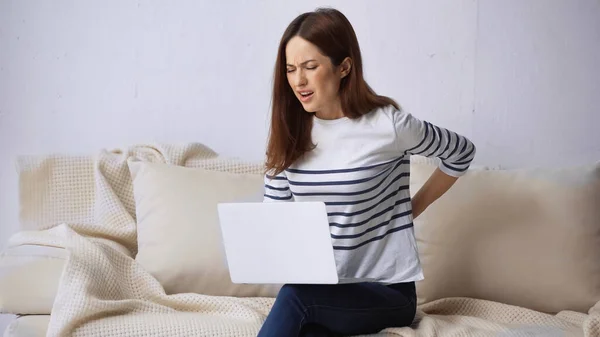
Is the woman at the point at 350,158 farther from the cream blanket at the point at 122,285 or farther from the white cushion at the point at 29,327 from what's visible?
the white cushion at the point at 29,327

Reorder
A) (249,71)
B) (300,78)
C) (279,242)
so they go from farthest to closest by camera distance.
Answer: (249,71) < (300,78) < (279,242)

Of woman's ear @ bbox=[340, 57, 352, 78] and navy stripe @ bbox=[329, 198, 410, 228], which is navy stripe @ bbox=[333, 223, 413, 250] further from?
woman's ear @ bbox=[340, 57, 352, 78]

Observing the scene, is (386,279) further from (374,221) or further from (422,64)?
(422,64)

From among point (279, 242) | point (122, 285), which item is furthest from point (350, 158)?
point (122, 285)

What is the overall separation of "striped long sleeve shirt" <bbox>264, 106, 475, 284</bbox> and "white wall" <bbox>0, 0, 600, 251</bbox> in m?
0.72

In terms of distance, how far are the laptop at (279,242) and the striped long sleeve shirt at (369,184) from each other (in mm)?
162

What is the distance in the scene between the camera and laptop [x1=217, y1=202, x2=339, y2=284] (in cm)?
151

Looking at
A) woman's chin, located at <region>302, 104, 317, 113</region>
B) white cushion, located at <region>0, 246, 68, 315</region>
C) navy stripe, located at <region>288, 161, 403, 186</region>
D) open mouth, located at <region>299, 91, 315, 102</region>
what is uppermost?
open mouth, located at <region>299, 91, 315, 102</region>

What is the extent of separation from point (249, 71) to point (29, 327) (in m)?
1.01

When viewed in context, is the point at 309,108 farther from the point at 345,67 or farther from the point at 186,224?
the point at 186,224

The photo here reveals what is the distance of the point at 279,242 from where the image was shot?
155 cm

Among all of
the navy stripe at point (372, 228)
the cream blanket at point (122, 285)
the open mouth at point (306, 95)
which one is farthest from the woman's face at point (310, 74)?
the cream blanket at point (122, 285)

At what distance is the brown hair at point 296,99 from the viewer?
1703mm

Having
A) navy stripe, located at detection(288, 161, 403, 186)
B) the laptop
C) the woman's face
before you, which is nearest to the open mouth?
the woman's face
